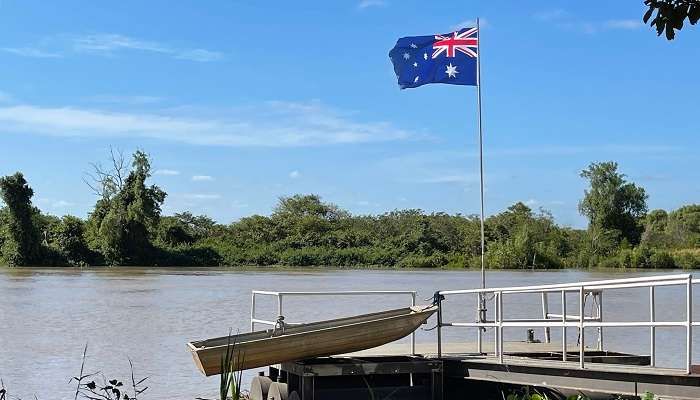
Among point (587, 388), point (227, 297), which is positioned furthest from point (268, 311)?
point (587, 388)

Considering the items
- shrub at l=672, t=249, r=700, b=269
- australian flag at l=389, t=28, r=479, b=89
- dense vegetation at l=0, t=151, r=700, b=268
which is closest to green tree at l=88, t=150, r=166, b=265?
dense vegetation at l=0, t=151, r=700, b=268

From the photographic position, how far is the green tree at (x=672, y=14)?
5070mm

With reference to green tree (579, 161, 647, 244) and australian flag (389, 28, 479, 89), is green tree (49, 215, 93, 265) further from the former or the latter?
australian flag (389, 28, 479, 89)

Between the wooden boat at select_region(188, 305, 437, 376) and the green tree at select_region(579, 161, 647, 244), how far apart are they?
74.5 metres

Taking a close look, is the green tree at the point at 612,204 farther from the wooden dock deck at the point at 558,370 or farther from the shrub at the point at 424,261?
the wooden dock deck at the point at 558,370

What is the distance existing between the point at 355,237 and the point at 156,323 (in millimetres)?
57876

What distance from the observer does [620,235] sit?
270ft

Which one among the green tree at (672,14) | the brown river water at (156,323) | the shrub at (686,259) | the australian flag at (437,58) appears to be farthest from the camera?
the shrub at (686,259)

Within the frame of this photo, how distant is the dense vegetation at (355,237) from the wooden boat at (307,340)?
6213 cm

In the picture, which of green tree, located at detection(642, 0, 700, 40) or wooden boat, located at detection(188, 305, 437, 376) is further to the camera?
wooden boat, located at detection(188, 305, 437, 376)

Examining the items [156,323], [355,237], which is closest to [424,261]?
[355,237]

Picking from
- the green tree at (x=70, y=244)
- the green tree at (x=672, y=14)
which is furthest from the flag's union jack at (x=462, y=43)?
the green tree at (x=70, y=244)

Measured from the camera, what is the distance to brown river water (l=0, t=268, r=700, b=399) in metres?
17.6

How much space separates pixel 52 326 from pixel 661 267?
52487mm
